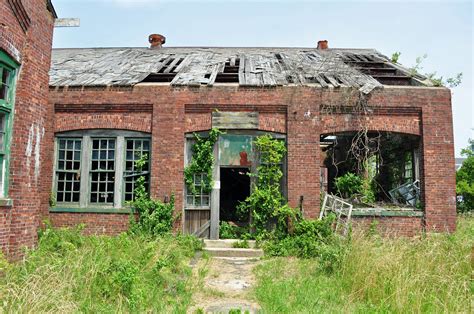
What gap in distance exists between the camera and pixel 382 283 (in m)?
5.71

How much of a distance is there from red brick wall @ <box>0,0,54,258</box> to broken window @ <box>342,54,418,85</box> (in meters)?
9.84

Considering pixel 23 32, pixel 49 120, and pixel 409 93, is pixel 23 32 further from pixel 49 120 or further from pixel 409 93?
pixel 409 93

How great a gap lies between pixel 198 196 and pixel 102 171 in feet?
9.78

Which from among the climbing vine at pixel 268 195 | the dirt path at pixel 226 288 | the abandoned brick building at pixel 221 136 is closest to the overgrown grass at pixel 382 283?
the dirt path at pixel 226 288

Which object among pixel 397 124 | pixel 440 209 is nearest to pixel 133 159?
pixel 397 124

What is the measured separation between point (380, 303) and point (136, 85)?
346 inches

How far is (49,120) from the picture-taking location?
436 inches

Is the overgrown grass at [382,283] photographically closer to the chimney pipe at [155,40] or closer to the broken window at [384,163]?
the broken window at [384,163]

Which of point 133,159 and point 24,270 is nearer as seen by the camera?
point 24,270

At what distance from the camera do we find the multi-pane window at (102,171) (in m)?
11.1

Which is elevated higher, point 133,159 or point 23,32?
point 23,32

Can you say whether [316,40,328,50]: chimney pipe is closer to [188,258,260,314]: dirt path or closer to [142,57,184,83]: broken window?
[142,57,184,83]: broken window

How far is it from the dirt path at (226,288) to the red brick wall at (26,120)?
143 inches

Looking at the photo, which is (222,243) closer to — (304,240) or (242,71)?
(304,240)
